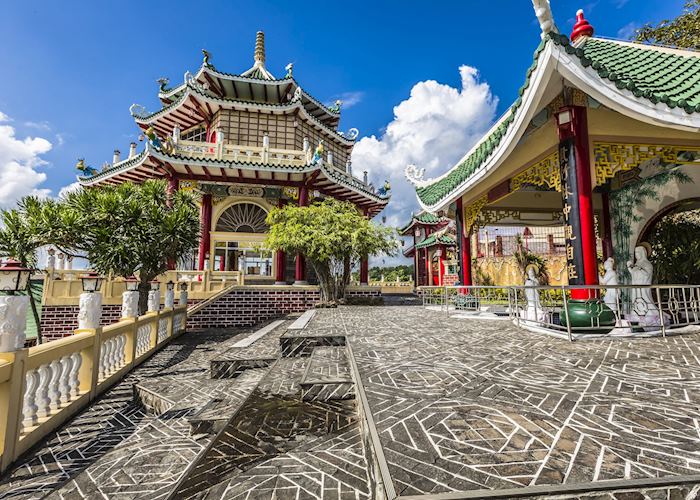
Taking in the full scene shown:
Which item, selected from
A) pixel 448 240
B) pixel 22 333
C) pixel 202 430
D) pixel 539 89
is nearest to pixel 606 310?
pixel 539 89

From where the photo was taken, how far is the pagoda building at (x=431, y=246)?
2642 centimetres

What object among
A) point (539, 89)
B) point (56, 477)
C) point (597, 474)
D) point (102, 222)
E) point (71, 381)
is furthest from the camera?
point (102, 222)

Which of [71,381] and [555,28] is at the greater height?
[555,28]

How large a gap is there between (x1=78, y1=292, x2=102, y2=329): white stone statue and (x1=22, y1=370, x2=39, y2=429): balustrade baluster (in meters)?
1.41

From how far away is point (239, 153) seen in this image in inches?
613

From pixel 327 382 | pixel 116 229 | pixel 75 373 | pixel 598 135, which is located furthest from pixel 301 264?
pixel 327 382

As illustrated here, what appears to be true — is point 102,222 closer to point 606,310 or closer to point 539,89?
point 539,89

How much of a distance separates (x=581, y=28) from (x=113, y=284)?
51.3ft

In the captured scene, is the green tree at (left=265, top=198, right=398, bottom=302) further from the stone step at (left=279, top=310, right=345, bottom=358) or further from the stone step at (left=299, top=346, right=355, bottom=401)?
the stone step at (left=299, top=346, right=355, bottom=401)

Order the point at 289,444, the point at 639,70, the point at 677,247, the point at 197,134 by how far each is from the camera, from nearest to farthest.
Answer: the point at 289,444, the point at 639,70, the point at 677,247, the point at 197,134

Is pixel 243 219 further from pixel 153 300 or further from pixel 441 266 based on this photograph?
pixel 441 266

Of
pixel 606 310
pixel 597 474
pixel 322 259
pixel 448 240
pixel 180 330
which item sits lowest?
pixel 180 330

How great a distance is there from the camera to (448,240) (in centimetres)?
2597

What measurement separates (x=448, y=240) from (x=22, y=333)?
25.3 m
